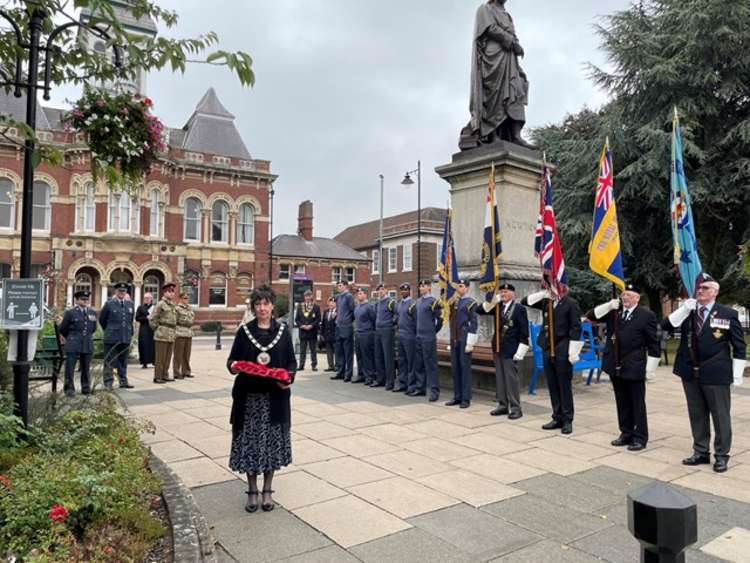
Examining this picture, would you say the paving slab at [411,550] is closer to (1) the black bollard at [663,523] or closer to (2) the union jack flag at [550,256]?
(1) the black bollard at [663,523]

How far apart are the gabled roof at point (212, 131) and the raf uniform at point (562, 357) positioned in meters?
36.7

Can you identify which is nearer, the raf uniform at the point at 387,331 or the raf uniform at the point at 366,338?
the raf uniform at the point at 387,331

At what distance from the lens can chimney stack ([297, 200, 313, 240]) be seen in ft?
162

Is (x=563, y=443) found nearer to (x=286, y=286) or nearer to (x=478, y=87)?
(x=478, y=87)

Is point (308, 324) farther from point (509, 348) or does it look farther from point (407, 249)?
point (407, 249)

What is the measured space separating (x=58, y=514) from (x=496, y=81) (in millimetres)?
9580

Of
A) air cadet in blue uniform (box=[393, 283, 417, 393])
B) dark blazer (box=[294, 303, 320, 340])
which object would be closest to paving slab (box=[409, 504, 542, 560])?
air cadet in blue uniform (box=[393, 283, 417, 393])

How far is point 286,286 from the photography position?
45.6 meters

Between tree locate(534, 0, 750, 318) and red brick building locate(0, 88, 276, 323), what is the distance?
71.2 feet

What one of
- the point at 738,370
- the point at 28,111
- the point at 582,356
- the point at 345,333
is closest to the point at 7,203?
the point at 345,333

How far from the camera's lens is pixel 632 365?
641cm

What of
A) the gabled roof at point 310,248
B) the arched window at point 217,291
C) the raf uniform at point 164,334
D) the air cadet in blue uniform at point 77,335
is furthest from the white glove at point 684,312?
the gabled roof at point 310,248

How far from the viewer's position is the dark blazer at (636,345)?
638 centimetres

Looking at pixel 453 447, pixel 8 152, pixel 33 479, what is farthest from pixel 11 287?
pixel 8 152
